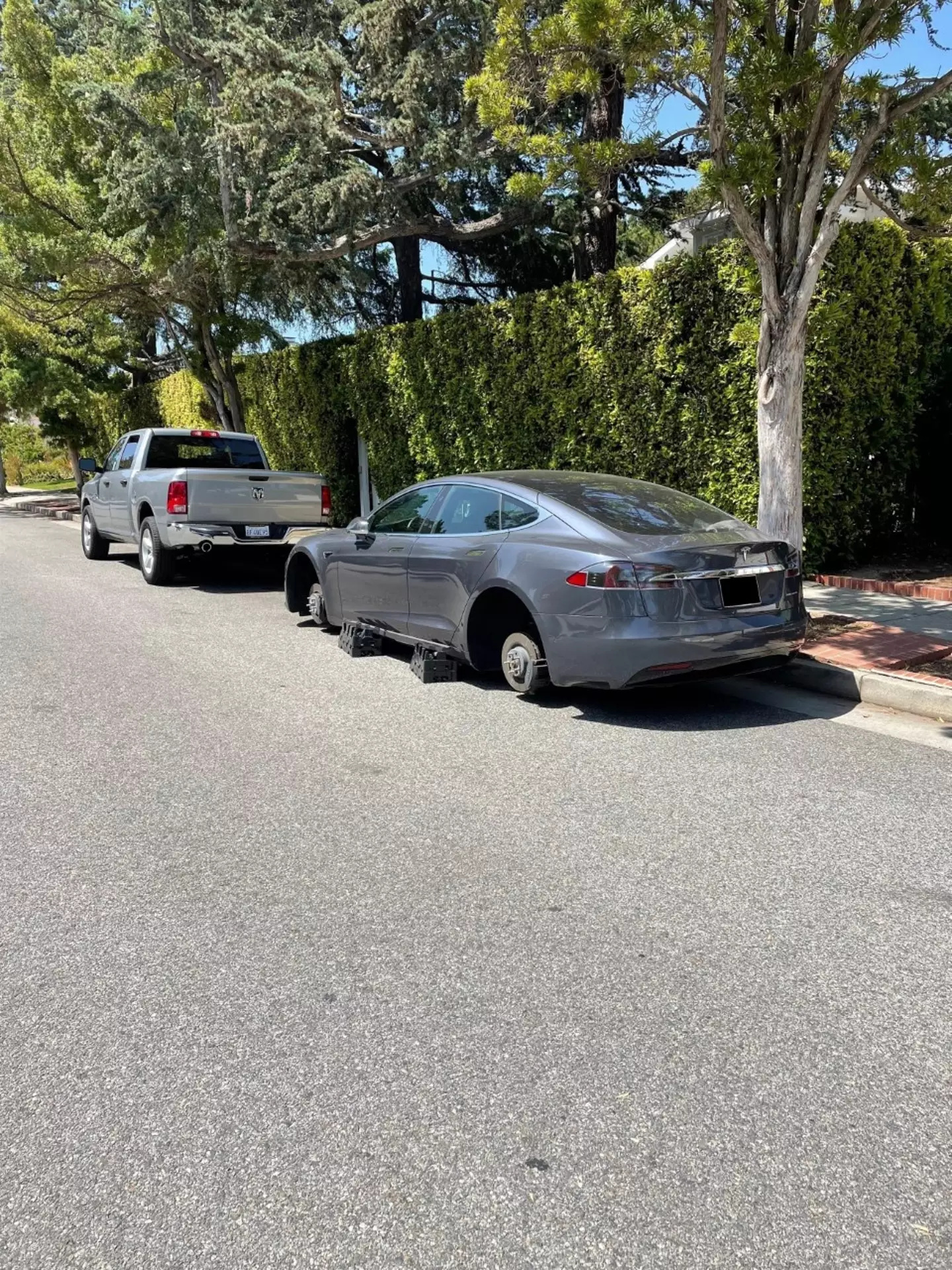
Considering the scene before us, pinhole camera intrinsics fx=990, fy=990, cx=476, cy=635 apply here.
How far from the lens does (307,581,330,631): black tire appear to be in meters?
8.95

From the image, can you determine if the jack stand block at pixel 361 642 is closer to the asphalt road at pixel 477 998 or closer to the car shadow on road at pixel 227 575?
the asphalt road at pixel 477 998

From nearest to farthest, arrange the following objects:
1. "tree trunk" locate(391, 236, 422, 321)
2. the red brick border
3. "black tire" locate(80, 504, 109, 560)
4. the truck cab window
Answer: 1. the red brick border
2. the truck cab window
3. "black tire" locate(80, 504, 109, 560)
4. "tree trunk" locate(391, 236, 422, 321)

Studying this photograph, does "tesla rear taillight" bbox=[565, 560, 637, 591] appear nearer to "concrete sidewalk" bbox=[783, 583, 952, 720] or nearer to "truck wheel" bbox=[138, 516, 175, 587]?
"concrete sidewalk" bbox=[783, 583, 952, 720]

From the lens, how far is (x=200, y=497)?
11539 millimetres

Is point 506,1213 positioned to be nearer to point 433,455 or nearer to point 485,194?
point 433,455

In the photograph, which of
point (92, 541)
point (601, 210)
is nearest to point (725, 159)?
point (601, 210)

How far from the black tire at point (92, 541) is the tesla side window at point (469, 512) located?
9602mm

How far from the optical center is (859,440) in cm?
1018

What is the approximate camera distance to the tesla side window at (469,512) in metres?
6.81

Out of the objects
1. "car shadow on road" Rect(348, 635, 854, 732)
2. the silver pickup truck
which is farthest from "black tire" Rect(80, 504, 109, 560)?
"car shadow on road" Rect(348, 635, 854, 732)

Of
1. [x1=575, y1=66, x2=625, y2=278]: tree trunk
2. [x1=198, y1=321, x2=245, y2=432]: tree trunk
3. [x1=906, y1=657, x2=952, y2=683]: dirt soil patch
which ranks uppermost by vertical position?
[x1=575, y1=66, x2=625, y2=278]: tree trunk

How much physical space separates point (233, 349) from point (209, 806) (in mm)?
Answer: 17818

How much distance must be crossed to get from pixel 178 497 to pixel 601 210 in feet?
24.6

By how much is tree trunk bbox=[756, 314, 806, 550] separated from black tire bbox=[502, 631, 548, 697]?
2.65 meters
